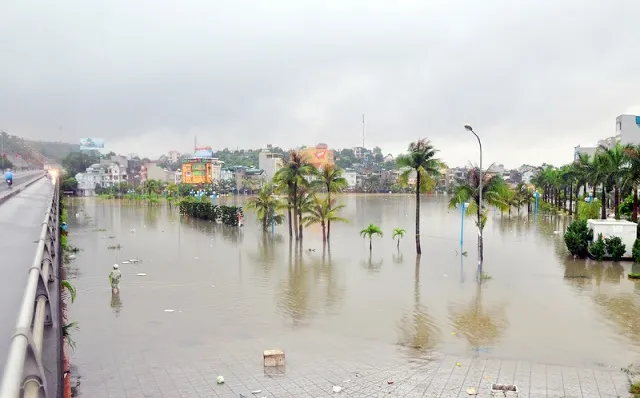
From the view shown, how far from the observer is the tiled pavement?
1028 cm

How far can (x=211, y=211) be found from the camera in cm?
5438

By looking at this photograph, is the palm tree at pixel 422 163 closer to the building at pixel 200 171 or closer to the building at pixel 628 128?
the building at pixel 628 128

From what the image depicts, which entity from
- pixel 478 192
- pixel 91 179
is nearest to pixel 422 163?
pixel 478 192

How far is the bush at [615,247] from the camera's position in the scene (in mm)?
26656

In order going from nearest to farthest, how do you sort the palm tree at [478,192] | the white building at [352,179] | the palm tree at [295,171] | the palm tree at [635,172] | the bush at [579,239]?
the palm tree at [478,192]
the bush at [579,239]
the palm tree at [635,172]
the palm tree at [295,171]
the white building at [352,179]

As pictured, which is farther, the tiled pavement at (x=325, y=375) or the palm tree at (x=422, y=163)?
the palm tree at (x=422, y=163)

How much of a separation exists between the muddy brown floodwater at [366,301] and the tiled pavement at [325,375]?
60cm

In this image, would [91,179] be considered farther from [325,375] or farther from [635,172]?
[325,375]

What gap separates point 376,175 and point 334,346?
550ft

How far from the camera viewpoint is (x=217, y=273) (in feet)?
79.3

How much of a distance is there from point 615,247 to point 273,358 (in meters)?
22.9

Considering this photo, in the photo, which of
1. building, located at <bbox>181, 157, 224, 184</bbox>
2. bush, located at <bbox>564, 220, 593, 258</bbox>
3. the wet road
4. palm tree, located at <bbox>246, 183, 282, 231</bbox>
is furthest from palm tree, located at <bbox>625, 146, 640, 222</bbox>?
building, located at <bbox>181, 157, 224, 184</bbox>

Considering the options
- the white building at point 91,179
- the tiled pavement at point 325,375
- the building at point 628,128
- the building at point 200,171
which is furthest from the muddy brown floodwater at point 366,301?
the building at point 200,171

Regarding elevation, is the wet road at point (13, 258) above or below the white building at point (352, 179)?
below
